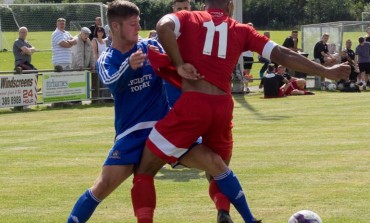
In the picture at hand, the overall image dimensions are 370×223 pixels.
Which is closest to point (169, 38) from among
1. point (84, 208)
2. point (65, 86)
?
point (84, 208)

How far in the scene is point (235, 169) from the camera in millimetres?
12328

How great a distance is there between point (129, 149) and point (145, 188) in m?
0.35

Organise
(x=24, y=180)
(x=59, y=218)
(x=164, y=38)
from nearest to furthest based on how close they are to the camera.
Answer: (x=164, y=38), (x=59, y=218), (x=24, y=180)

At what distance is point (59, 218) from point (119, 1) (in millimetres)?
2776

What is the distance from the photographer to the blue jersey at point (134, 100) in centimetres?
707

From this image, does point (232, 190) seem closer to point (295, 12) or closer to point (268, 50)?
point (268, 50)

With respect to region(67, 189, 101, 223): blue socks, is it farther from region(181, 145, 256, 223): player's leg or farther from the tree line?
the tree line

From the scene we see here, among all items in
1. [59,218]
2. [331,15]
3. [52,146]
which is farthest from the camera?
[331,15]

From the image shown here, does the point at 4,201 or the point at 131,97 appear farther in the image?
the point at 4,201

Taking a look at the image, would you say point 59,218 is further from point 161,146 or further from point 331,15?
point 331,15

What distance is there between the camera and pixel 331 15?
230ft

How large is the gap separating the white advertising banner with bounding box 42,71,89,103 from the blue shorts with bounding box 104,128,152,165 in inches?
664

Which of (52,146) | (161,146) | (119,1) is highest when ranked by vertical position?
(119,1)

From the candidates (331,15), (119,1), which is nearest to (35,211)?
(119,1)
